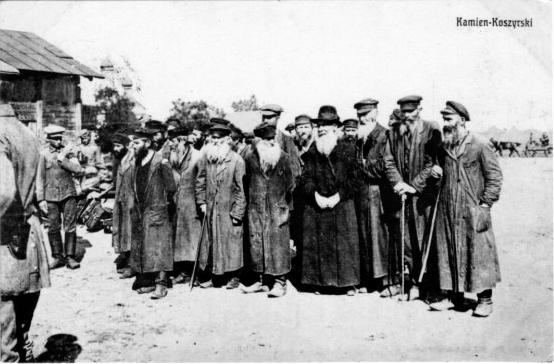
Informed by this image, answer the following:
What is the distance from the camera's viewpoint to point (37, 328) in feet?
15.7

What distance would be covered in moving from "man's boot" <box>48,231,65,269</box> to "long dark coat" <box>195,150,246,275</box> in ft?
8.45

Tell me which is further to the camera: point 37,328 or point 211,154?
point 211,154

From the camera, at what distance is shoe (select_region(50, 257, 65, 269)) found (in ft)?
23.4

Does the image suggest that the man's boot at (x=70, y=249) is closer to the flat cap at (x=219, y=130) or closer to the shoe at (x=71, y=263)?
the shoe at (x=71, y=263)

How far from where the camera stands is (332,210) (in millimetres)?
5605

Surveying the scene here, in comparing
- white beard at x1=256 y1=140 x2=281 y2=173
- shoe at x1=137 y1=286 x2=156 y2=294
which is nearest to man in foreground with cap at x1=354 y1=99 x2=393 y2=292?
white beard at x1=256 y1=140 x2=281 y2=173

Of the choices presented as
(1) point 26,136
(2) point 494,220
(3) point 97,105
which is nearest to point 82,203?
(1) point 26,136

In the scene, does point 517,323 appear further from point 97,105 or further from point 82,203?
point 97,105

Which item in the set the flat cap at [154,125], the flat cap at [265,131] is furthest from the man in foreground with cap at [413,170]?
the flat cap at [154,125]

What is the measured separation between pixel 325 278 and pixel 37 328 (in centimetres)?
314

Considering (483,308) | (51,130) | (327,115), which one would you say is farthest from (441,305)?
(51,130)

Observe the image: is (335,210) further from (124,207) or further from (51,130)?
(51,130)

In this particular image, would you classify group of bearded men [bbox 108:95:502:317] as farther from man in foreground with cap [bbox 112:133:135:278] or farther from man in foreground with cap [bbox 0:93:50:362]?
man in foreground with cap [bbox 0:93:50:362]

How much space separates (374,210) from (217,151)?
2.07m
